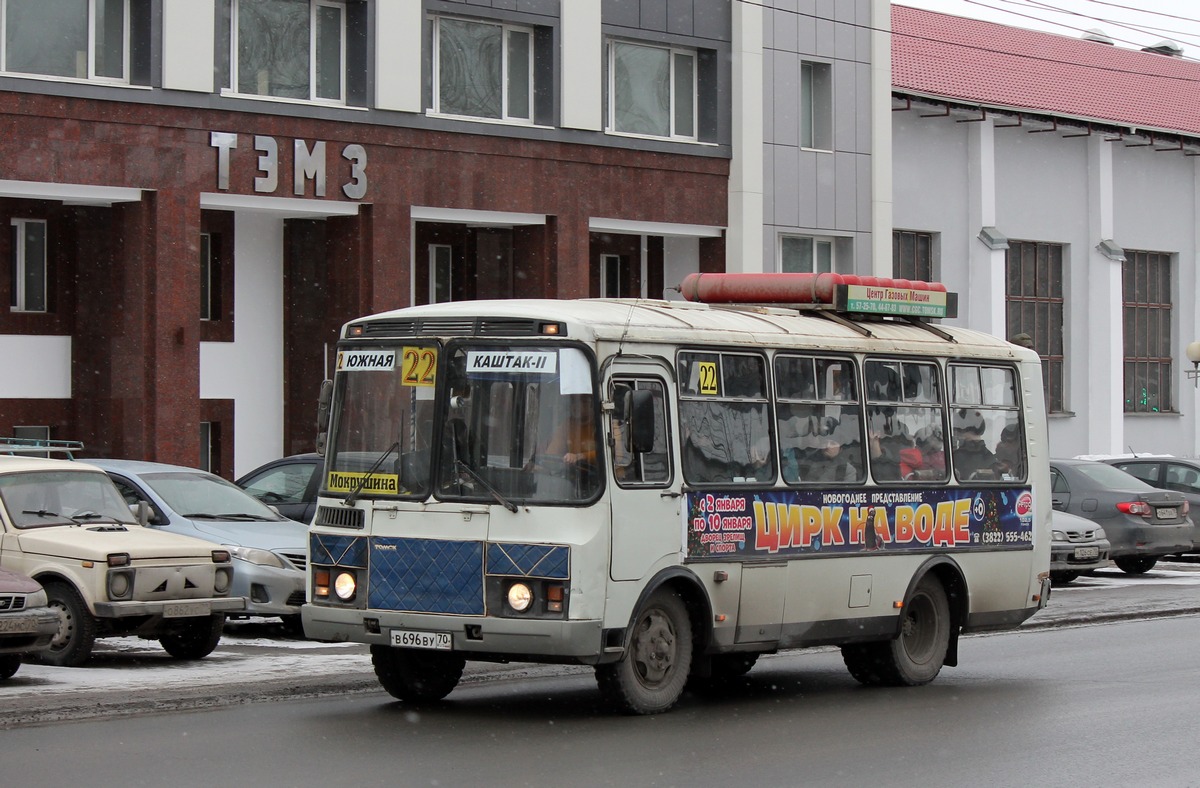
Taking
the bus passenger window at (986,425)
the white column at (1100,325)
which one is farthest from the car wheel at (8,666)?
the white column at (1100,325)

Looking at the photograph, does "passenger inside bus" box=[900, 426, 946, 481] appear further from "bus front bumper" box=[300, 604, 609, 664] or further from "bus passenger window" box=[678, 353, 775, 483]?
"bus front bumper" box=[300, 604, 609, 664]

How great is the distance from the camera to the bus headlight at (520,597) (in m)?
11.2

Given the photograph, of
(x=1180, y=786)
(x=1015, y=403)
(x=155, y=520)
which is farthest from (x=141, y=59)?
(x=1180, y=786)

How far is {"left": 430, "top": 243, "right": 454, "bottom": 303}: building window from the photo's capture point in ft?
103

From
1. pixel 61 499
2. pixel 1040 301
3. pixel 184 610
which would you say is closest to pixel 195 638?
pixel 184 610

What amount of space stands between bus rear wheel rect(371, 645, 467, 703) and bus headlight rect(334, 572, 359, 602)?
1.88ft

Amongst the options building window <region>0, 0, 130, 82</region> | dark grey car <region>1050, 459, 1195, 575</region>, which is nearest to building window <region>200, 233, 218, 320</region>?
building window <region>0, 0, 130, 82</region>

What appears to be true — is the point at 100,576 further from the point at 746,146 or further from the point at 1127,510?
the point at 746,146

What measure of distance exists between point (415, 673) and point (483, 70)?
18.4 meters

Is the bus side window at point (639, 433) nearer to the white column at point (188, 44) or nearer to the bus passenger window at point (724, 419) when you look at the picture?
the bus passenger window at point (724, 419)

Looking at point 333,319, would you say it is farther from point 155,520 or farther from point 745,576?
point 745,576

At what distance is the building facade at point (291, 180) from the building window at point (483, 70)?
39mm

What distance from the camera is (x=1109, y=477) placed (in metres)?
25.9

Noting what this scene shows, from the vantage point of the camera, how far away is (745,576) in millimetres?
12492
